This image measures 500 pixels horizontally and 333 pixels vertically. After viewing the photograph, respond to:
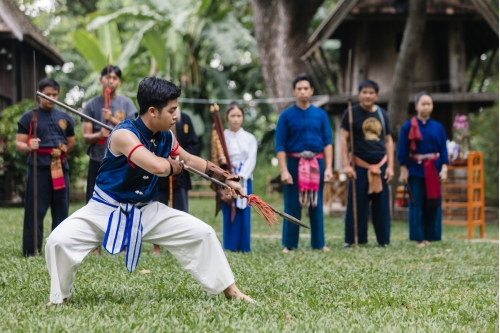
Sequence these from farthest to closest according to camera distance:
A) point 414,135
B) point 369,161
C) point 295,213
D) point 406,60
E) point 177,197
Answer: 1. point 406,60
2. point 414,135
3. point 369,161
4. point 295,213
5. point 177,197

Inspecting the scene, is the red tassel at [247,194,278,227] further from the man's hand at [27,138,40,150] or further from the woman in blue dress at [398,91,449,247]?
the woman in blue dress at [398,91,449,247]

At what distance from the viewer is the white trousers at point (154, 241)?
194 inches

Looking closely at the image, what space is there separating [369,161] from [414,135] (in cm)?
70

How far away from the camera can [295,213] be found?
9.23 m

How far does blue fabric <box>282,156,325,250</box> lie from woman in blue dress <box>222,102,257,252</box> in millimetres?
478

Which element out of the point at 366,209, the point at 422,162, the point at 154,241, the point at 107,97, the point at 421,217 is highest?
the point at 107,97

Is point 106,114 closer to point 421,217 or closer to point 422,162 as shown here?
point 422,162

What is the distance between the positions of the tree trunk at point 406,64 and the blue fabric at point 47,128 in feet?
26.6

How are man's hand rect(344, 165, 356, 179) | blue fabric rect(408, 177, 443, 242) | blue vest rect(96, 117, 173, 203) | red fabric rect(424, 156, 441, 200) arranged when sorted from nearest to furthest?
blue vest rect(96, 117, 173, 203)
man's hand rect(344, 165, 356, 179)
red fabric rect(424, 156, 441, 200)
blue fabric rect(408, 177, 443, 242)

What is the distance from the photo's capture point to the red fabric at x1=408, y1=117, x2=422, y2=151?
967 cm

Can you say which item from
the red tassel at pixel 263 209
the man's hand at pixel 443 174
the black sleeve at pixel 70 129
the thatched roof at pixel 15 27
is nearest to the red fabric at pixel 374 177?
the man's hand at pixel 443 174

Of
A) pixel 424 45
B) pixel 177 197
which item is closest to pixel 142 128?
pixel 177 197

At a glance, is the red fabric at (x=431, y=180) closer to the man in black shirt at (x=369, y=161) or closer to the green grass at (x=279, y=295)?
the man in black shirt at (x=369, y=161)

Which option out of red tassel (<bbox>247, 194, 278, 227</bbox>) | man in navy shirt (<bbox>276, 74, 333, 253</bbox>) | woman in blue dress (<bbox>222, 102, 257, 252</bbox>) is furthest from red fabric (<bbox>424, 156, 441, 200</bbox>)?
red tassel (<bbox>247, 194, 278, 227</bbox>)
